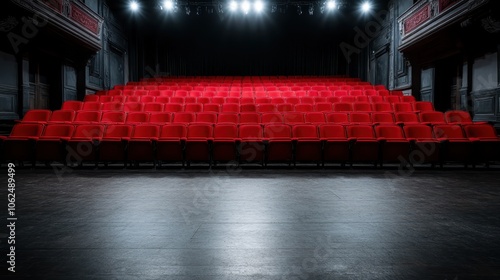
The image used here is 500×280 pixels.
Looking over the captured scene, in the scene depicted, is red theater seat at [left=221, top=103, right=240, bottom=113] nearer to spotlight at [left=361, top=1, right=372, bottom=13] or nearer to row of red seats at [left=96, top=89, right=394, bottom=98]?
row of red seats at [left=96, top=89, right=394, bottom=98]

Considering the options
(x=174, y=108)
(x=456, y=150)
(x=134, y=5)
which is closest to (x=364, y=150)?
(x=456, y=150)

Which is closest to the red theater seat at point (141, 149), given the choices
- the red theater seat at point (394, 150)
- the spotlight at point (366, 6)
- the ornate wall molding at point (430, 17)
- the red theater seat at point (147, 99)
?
the red theater seat at point (147, 99)

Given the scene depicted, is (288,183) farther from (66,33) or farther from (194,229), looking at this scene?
(66,33)

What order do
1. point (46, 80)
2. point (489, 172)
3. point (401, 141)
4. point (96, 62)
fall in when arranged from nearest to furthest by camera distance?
1. point (489, 172)
2. point (401, 141)
3. point (46, 80)
4. point (96, 62)

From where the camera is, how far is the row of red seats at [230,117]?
358cm

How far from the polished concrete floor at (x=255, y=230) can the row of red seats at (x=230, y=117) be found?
51.5 inches

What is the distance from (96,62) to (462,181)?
17.9 feet

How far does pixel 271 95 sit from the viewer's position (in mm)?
5039

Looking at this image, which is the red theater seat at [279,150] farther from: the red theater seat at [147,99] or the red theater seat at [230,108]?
the red theater seat at [147,99]

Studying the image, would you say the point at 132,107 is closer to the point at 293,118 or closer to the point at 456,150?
the point at 293,118

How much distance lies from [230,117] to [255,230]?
238 cm

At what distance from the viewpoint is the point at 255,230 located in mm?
1313

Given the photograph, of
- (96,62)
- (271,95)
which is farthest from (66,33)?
(271,95)

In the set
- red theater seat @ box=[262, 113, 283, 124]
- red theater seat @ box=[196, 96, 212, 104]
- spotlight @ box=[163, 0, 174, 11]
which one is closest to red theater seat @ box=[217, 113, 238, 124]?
red theater seat @ box=[262, 113, 283, 124]
